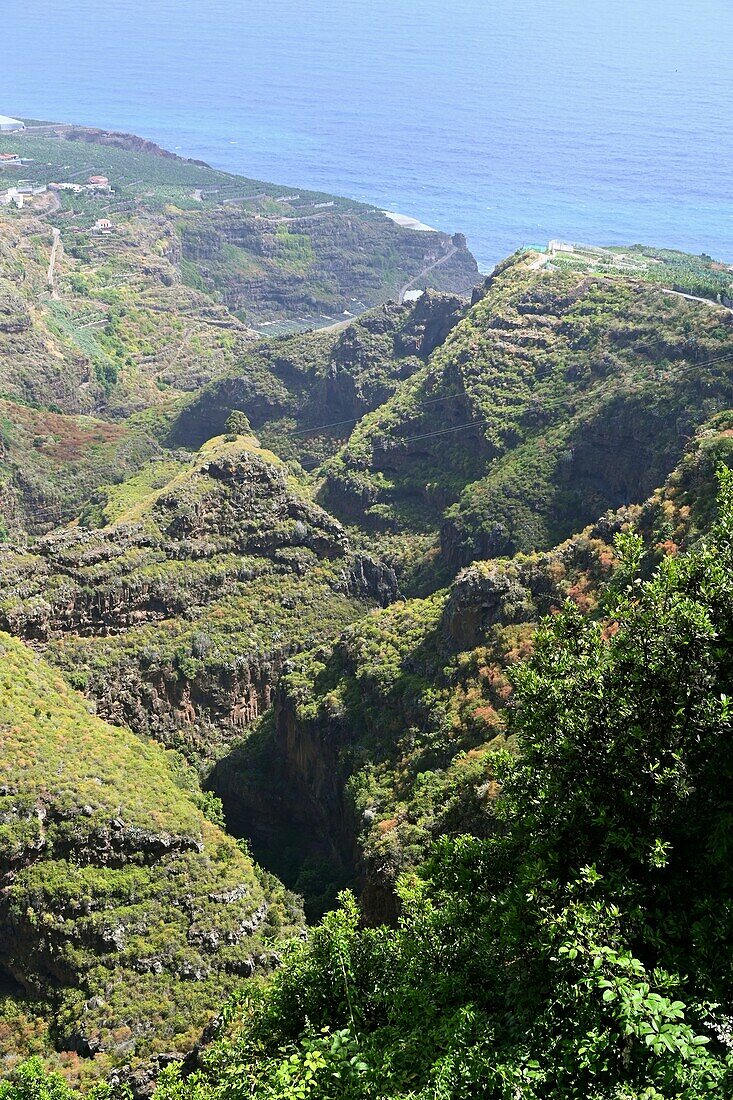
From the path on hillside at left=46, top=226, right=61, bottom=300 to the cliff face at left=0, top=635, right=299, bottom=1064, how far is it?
90247 mm

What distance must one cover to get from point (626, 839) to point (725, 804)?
154 centimetres

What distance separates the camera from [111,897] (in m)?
38.6

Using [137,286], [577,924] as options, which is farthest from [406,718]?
[137,286]

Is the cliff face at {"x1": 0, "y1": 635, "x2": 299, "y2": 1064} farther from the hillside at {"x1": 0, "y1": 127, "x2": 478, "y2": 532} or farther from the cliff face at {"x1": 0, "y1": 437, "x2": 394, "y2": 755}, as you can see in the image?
the hillside at {"x1": 0, "y1": 127, "x2": 478, "y2": 532}

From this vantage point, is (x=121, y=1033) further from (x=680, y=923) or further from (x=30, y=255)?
(x=30, y=255)

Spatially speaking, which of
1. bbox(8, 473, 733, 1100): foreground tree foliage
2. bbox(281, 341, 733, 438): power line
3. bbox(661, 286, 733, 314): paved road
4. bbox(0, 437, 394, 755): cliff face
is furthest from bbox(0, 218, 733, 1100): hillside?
bbox(661, 286, 733, 314): paved road

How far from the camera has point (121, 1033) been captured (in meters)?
34.7

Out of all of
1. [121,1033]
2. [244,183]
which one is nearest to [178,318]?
[244,183]

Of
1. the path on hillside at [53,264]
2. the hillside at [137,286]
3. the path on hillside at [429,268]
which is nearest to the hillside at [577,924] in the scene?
the hillside at [137,286]

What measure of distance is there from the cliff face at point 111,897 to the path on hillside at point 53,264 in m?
90.2

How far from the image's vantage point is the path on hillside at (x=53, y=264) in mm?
124606

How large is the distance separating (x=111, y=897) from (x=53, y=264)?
362 feet

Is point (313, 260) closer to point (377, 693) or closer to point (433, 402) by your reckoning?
point (433, 402)

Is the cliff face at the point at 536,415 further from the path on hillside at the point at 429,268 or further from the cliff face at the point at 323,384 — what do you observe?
the path on hillside at the point at 429,268
